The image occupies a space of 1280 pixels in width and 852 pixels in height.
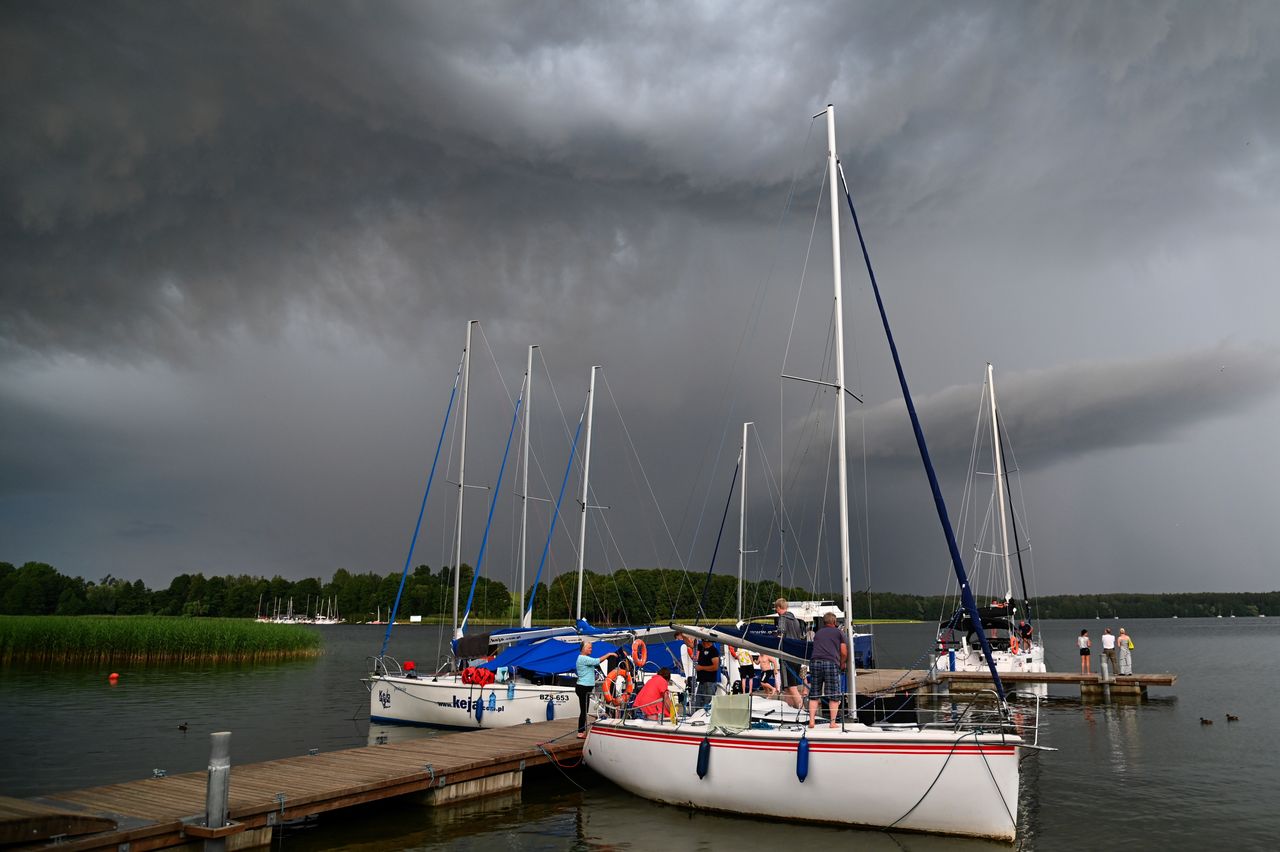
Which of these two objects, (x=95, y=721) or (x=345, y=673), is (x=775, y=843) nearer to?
(x=95, y=721)

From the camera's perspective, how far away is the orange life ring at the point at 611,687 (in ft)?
56.4

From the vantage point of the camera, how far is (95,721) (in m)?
27.6

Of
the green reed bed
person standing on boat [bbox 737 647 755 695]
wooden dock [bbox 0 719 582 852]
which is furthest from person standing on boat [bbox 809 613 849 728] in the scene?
the green reed bed

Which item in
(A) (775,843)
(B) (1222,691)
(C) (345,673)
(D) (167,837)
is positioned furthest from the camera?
(C) (345,673)

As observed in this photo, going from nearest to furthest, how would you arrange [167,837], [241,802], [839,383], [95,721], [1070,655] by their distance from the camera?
[167,837] → [241,802] → [839,383] → [95,721] → [1070,655]

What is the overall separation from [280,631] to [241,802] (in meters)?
43.5

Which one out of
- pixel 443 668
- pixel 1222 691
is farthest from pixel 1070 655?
pixel 443 668

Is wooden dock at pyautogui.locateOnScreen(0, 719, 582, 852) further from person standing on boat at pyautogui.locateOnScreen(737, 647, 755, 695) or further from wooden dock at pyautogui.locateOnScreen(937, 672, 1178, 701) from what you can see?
wooden dock at pyautogui.locateOnScreen(937, 672, 1178, 701)

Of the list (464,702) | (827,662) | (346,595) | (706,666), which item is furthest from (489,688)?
(346,595)

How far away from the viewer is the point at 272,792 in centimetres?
1270

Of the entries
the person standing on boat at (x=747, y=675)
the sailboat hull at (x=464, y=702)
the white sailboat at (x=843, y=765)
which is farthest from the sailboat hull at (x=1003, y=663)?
the white sailboat at (x=843, y=765)

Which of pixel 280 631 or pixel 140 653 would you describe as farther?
pixel 280 631

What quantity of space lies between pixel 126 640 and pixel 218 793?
39.4m

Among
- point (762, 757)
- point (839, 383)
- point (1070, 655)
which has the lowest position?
point (1070, 655)
